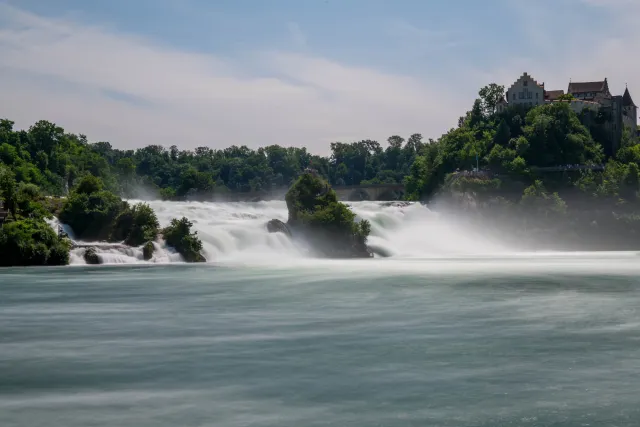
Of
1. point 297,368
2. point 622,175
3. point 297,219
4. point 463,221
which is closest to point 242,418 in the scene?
point 297,368

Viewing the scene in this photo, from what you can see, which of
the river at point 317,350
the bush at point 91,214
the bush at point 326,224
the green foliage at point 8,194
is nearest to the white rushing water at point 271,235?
the bush at point 91,214

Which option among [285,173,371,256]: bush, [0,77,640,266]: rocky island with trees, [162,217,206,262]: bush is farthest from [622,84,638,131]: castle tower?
[162,217,206,262]: bush

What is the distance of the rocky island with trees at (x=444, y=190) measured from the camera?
48.9 meters

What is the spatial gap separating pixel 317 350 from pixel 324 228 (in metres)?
38.8

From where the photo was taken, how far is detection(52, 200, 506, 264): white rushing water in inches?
1987

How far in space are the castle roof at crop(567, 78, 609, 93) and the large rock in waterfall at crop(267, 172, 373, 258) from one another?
59.8 meters

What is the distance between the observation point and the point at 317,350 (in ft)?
60.3

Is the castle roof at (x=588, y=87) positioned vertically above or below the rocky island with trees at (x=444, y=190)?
above

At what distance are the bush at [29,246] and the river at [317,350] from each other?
6.04 m

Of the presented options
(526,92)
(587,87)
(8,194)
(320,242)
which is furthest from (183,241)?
(587,87)

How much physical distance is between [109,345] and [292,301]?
9.95 metres

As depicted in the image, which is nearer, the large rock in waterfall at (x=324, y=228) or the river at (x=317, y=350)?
the river at (x=317, y=350)

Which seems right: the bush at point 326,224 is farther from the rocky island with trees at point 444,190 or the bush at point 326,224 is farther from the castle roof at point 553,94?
the castle roof at point 553,94

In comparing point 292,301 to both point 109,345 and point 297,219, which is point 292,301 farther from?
point 297,219
